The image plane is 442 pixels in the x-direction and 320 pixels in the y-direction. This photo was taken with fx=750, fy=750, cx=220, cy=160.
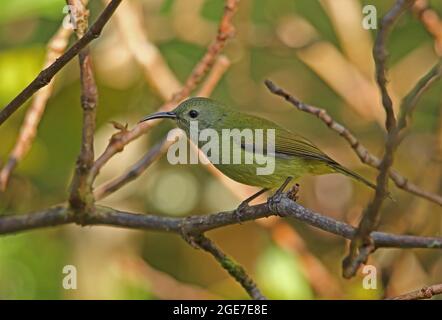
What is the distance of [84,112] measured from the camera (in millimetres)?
2887

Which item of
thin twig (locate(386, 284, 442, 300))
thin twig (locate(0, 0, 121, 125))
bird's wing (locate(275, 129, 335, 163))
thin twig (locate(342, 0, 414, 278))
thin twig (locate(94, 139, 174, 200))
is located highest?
bird's wing (locate(275, 129, 335, 163))

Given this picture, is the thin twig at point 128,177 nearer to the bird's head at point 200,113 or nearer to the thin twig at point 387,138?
the bird's head at point 200,113

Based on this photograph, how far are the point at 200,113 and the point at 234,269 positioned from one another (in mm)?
1429

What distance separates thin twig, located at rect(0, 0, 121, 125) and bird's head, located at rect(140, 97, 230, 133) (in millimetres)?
1601

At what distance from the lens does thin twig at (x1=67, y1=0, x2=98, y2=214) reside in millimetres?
2846

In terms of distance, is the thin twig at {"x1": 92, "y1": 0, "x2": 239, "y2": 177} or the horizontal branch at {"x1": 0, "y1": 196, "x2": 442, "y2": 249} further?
the thin twig at {"x1": 92, "y1": 0, "x2": 239, "y2": 177}

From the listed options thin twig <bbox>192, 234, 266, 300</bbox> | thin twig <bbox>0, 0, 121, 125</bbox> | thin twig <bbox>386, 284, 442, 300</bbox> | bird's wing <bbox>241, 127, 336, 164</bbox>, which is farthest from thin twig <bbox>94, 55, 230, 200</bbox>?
thin twig <bbox>386, 284, 442, 300</bbox>

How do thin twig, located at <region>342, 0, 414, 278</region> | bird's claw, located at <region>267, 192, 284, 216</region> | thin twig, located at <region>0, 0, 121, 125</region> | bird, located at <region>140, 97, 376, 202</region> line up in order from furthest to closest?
1. bird, located at <region>140, 97, 376, 202</region>
2. bird's claw, located at <region>267, 192, 284, 216</region>
3. thin twig, located at <region>0, 0, 121, 125</region>
4. thin twig, located at <region>342, 0, 414, 278</region>

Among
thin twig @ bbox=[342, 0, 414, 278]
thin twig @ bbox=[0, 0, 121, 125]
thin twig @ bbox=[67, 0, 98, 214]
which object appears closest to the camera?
thin twig @ bbox=[342, 0, 414, 278]

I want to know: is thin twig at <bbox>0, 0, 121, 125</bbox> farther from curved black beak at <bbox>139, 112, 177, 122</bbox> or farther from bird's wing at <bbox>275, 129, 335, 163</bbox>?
bird's wing at <bbox>275, 129, 335, 163</bbox>

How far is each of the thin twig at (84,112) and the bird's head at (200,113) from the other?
1069 millimetres

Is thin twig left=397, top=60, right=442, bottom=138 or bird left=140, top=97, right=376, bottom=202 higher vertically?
bird left=140, top=97, right=376, bottom=202
